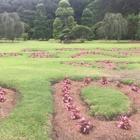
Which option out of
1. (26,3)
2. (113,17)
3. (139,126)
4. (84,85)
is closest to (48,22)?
(26,3)

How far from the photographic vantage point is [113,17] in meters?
38.9

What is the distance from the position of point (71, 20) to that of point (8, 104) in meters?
42.4

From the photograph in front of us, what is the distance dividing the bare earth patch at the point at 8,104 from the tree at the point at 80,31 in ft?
104

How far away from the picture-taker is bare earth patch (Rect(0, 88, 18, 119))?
220 inches

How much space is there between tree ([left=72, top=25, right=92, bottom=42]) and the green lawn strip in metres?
31.1

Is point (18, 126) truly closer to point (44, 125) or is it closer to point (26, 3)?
point (44, 125)

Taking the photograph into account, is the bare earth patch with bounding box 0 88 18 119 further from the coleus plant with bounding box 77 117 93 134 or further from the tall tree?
the tall tree

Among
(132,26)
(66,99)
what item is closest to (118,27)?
(132,26)

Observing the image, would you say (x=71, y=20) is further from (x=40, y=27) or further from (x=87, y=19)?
(x=40, y=27)

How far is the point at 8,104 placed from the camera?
612 cm

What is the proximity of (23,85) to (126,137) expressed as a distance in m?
4.28

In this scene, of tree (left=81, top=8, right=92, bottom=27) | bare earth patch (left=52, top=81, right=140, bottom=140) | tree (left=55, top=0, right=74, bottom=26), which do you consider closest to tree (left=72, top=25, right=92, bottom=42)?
tree (left=81, top=8, right=92, bottom=27)

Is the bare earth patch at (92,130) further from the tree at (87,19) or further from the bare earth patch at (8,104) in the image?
the tree at (87,19)

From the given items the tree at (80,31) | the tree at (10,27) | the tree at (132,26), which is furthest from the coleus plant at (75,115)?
the tree at (132,26)
